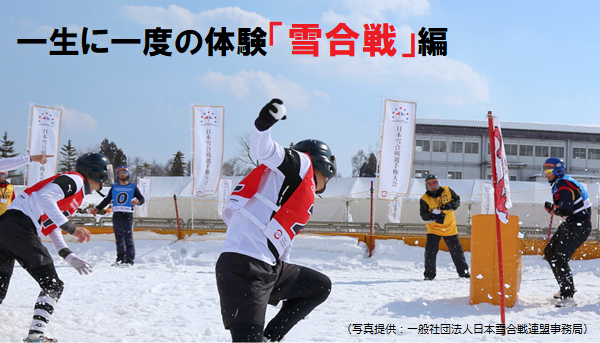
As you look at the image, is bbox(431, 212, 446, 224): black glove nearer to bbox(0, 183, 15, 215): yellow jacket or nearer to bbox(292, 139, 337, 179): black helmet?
bbox(292, 139, 337, 179): black helmet

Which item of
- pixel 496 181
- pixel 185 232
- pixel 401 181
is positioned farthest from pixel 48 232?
pixel 401 181

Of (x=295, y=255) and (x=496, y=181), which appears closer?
(x=496, y=181)

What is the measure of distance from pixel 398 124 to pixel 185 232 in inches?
267

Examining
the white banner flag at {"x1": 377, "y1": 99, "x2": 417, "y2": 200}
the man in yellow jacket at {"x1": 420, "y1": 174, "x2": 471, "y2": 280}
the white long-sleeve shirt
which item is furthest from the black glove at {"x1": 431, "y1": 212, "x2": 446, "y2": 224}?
the white long-sleeve shirt

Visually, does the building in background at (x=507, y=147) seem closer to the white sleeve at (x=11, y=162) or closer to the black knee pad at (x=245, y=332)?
the white sleeve at (x=11, y=162)

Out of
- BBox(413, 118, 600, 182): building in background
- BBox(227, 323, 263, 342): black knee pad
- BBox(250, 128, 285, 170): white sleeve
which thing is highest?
BBox(413, 118, 600, 182): building in background

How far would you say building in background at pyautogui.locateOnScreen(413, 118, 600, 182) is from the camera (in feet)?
130

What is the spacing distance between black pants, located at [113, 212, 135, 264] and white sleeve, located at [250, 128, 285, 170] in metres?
7.98

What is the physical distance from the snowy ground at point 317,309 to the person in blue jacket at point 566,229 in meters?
0.33

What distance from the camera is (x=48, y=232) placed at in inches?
151

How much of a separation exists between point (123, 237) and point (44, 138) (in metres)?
6.15

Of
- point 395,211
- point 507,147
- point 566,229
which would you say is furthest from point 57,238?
point 507,147

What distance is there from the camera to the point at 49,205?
376cm

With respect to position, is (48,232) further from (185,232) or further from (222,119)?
(222,119)
